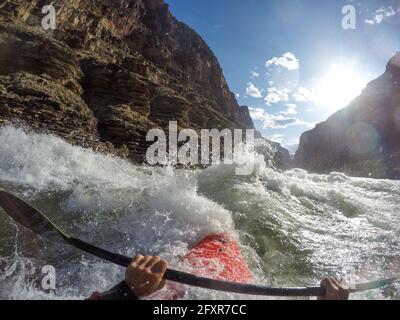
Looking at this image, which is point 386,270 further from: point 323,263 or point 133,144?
point 133,144

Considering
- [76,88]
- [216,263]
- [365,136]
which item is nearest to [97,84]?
[76,88]

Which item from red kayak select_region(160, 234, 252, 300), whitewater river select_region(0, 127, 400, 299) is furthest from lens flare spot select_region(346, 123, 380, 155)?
red kayak select_region(160, 234, 252, 300)

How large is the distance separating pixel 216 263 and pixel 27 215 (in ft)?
7.10

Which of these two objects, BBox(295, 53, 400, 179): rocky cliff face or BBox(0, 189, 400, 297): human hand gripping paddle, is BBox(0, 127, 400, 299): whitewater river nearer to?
BBox(0, 189, 400, 297): human hand gripping paddle

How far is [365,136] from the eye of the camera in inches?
3839

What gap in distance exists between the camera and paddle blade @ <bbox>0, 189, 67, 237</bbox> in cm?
236

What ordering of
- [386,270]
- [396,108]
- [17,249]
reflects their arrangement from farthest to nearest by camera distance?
[396,108]
[386,270]
[17,249]

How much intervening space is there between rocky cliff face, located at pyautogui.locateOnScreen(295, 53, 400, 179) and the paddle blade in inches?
3235

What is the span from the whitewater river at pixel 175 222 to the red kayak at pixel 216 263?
0.60ft

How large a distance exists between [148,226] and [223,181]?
4.40 m

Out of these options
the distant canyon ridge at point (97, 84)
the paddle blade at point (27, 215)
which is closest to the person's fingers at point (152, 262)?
the paddle blade at point (27, 215)

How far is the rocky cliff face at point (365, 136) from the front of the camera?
278 ft
